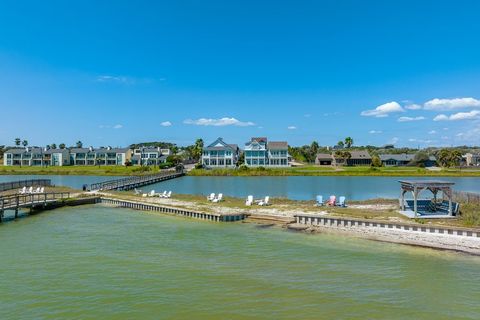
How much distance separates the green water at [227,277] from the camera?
41.7ft

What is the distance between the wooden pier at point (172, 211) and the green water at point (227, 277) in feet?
13.6

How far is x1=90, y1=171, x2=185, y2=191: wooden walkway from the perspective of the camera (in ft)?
159

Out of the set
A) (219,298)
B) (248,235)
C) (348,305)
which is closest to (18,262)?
(219,298)

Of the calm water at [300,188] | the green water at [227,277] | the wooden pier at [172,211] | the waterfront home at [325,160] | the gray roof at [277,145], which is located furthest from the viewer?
the waterfront home at [325,160]

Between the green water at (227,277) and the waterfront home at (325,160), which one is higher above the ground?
the waterfront home at (325,160)

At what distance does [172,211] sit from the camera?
32.2 m

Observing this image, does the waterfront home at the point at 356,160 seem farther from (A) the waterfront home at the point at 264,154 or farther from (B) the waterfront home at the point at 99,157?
(B) the waterfront home at the point at 99,157

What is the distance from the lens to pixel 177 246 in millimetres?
20875

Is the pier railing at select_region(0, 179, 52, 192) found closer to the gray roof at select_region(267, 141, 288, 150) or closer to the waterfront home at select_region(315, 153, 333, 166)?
the gray roof at select_region(267, 141, 288, 150)

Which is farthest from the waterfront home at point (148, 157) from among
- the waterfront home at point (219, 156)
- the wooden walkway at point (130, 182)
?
the wooden walkway at point (130, 182)

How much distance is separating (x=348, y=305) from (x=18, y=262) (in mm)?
14984

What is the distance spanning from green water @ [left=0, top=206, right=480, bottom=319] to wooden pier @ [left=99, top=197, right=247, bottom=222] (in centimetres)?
413

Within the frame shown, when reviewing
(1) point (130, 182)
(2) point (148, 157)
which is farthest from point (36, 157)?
(1) point (130, 182)

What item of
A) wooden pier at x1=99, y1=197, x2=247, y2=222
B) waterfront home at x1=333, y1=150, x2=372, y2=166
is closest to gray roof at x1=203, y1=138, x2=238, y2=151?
waterfront home at x1=333, y1=150, x2=372, y2=166
